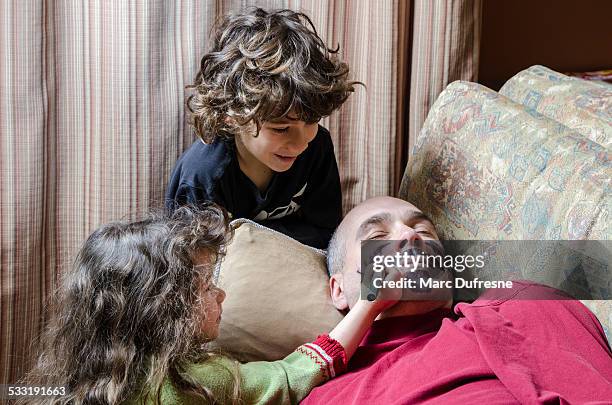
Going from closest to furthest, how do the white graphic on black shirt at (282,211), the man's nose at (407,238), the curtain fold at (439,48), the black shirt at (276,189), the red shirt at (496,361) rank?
the red shirt at (496,361) < the man's nose at (407,238) < the black shirt at (276,189) < the white graphic on black shirt at (282,211) < the curtain fold at (439,48)

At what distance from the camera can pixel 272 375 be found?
1399mm

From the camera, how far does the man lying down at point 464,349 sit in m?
1.21

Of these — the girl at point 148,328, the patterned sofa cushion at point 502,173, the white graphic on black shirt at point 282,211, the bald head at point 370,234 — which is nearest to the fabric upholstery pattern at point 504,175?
the patterned sofa cushion at point 502,173

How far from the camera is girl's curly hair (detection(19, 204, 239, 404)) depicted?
50.1 inches

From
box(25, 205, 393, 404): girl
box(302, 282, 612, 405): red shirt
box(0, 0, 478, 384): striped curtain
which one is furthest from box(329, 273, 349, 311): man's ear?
box(0, 0, 478, 384): striped curtain

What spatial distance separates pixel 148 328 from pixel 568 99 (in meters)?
1.09

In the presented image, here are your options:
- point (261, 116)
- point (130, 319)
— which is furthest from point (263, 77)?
point (130, 319)

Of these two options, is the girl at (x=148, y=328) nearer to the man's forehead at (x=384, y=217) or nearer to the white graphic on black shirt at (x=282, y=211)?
the man's forehead at (x=384, y=217)

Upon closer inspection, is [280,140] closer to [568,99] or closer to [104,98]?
[104,98]

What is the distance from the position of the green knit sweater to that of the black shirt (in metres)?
0.46

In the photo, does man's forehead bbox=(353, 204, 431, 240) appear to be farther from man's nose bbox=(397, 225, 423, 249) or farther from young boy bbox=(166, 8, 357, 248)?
young boy bbox=(166, 8, 357, 248)

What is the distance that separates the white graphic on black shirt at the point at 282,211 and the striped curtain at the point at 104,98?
0.94 feet

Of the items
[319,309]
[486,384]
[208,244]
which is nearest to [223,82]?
[208,244]

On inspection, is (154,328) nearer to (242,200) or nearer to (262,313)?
A: (262,313)
